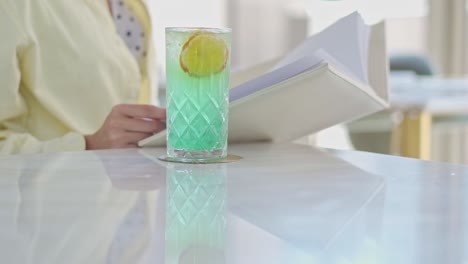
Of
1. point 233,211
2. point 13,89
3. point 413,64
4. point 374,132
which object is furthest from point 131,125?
point 413,64

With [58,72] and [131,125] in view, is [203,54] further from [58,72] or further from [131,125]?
[58,72]

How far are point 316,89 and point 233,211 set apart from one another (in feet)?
1.31

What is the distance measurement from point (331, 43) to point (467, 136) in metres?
4.13

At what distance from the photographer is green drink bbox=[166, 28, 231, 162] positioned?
2.98ft

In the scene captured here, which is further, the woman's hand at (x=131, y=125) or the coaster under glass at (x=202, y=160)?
the woman's hand at (x=131, y=125)

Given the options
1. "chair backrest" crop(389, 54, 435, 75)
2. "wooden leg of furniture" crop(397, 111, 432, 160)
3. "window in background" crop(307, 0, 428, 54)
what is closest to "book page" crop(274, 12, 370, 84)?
"wooden leg of furniture" crop(397, 111, 432, 160)

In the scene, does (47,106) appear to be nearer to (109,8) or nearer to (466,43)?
(109,8)

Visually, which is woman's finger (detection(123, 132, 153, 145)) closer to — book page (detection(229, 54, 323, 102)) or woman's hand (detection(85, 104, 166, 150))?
woman's hand (detection(85, 104, 166, 150))

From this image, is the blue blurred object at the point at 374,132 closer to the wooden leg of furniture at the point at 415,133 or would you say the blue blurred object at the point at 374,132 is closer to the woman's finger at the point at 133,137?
the wooden leg of furniture at the point at 415,133

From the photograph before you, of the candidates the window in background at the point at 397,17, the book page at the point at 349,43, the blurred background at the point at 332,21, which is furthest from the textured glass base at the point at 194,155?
the window in background at the point at 397,17

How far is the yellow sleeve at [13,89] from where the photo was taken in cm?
119

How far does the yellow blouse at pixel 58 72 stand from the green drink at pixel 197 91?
31 centimetres

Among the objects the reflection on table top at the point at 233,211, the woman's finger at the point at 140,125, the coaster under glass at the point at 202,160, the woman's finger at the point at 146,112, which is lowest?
the reflection on table top at the point at 233,211

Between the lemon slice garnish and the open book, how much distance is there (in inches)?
2.6
